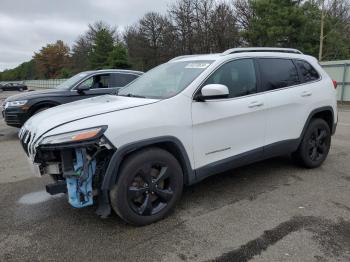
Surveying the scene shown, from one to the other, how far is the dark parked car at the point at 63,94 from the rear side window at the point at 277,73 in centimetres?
517

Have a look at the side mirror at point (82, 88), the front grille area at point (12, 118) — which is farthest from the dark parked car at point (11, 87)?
the side mirror at point (82, 88)

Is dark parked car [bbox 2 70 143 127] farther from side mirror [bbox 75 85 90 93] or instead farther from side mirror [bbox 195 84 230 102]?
side mirror [bbox 195 84 230 102]

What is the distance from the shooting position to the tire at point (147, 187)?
3.27 m

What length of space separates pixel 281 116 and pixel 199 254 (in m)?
2.41

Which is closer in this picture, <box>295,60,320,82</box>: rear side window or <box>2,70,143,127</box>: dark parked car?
<box>295,60,320,82</box>: rear side window

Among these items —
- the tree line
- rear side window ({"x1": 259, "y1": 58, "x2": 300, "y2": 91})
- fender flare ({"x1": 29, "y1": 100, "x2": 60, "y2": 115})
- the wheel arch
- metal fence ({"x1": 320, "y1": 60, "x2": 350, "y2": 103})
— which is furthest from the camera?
the tree line

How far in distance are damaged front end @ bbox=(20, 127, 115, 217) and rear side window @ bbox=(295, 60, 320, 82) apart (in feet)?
10.8

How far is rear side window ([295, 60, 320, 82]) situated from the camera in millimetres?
5117

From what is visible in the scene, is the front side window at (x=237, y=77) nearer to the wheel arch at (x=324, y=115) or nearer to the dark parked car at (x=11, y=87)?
the wheel arch at (x=324, y=115)

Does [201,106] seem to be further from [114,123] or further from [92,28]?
[92,28]

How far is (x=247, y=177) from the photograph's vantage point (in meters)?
5.01

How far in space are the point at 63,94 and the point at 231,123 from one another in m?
5.95

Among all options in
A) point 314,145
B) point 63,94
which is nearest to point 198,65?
point 314,145

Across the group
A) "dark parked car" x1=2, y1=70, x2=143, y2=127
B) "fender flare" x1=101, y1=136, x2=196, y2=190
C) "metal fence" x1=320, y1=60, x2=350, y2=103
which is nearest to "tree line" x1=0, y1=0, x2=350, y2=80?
"metal fence" x1=320, y1=60, x2=350, y2=103
